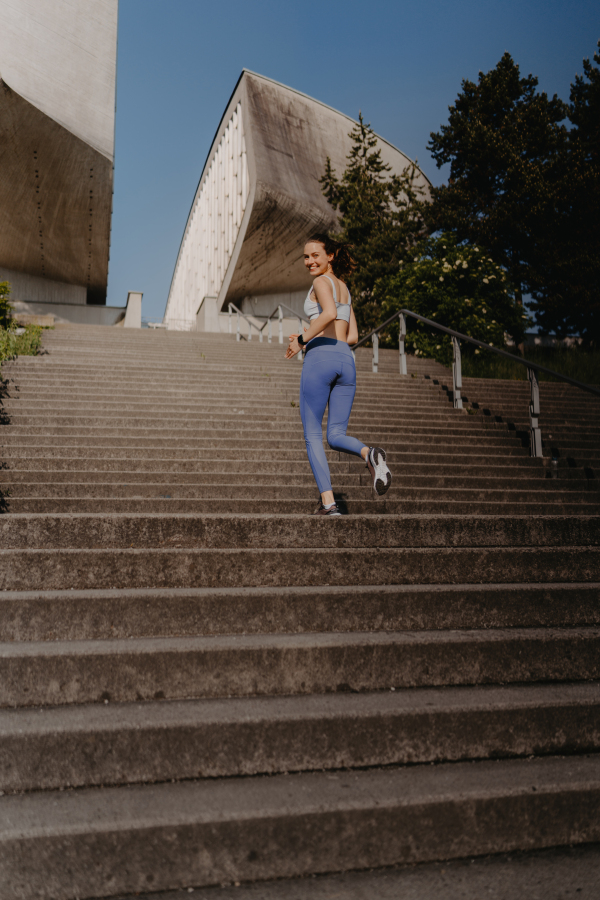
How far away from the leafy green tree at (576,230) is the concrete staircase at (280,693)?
65.3 feet

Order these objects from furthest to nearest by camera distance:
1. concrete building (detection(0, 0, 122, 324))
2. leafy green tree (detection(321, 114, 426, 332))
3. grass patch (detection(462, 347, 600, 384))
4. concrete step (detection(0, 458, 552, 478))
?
leafy green tree (detection(321, 114, 426, 332)) → concrete building (detection(0, 0, 122, 324)) → grass patch (detection(462, 347, 600, 384)) → concrete step (detection(0, 458, 552, 478))

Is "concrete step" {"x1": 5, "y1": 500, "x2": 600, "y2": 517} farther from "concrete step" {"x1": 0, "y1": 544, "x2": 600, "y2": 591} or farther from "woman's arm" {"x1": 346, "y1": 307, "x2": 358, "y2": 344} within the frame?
"woman's arm" {"x1": 346, "y1": 307, "x2": 358, "y2": 344}

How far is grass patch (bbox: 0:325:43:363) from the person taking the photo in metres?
8.07

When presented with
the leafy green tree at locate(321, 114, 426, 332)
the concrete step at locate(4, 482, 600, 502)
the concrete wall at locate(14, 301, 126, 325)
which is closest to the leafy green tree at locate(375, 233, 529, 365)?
the leafy green tree at locate(321, 114, 426, 332)

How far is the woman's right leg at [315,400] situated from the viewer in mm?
3596

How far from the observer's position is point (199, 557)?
287 centimetres

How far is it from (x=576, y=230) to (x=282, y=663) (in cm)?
2274

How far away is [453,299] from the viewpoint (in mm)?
13461

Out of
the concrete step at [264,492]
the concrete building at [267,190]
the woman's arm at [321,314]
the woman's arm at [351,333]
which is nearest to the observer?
the woman's arm at [321,314]

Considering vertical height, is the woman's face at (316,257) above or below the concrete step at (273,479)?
above

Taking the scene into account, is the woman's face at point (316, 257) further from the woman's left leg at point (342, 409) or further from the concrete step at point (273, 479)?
the concrete step at point (273, 479)

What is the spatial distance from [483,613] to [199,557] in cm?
125

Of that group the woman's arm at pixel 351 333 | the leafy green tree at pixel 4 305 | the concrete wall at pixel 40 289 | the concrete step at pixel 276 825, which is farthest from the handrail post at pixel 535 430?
the concrete wall at pixel 40 289

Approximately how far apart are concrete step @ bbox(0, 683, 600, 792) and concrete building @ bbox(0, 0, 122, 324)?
1684 cm
